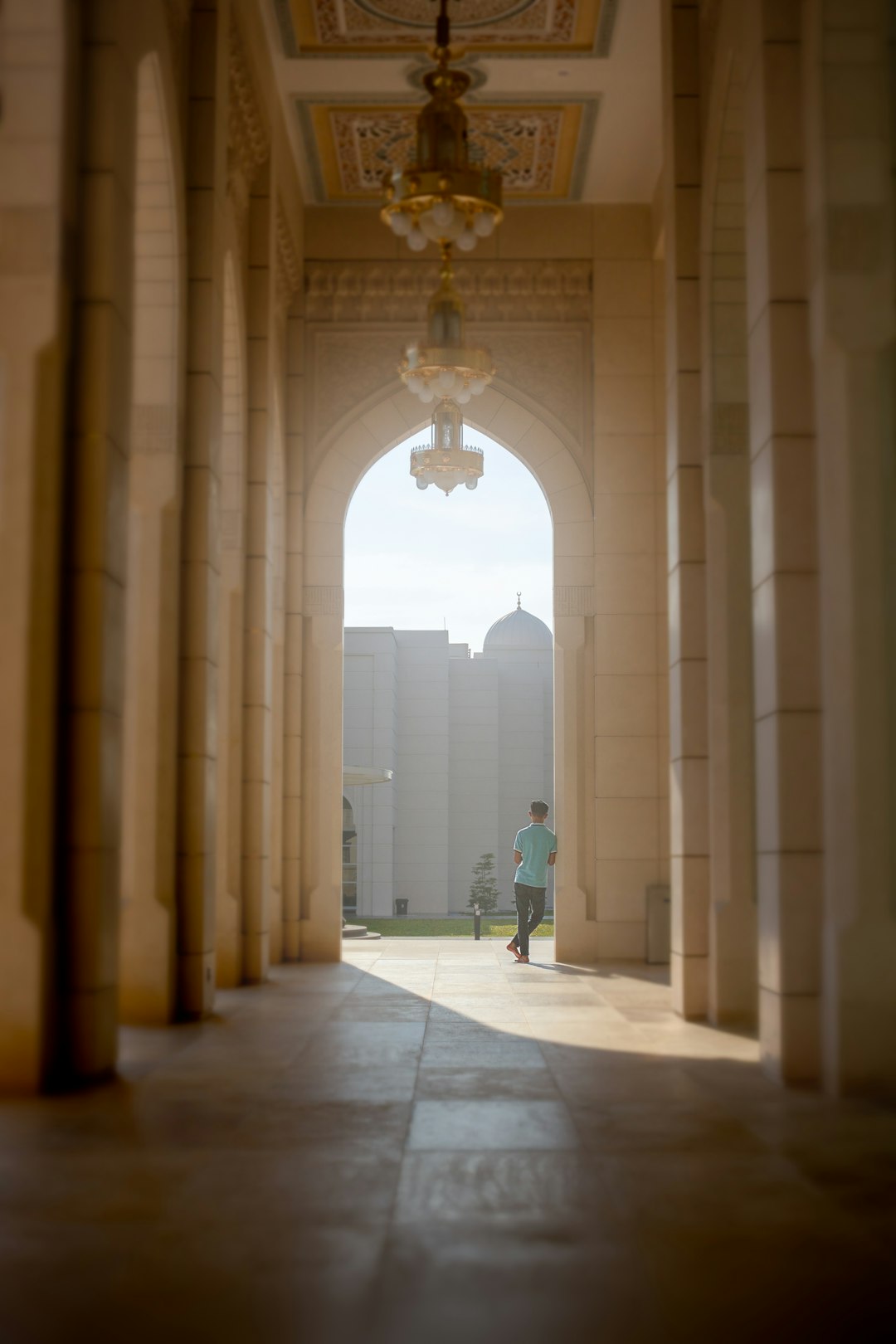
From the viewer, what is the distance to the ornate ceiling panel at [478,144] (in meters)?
9.62

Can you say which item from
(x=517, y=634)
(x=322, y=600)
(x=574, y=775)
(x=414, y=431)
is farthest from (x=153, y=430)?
(x=517, y=634)

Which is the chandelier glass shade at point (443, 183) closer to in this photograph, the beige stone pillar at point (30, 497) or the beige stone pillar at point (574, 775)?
the beige stone pillar at point (30, 497)

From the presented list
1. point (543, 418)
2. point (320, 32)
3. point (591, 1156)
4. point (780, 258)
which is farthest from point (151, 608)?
point (543, 418)

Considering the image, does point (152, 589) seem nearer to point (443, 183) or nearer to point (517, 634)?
point (443, 183)

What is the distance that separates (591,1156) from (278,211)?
7.53 meters

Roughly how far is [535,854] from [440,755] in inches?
1068

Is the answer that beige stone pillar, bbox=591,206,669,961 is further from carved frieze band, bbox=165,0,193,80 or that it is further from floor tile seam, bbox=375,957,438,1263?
floor tile seam, bbox=375,957,438,1263

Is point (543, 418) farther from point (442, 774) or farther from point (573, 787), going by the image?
point (442, 774)

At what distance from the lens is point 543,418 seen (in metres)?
10.8

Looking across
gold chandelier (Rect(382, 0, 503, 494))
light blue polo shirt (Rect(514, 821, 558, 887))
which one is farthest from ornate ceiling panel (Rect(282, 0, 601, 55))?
light blue polo shirt (Rect(514, 821, 558, 887))

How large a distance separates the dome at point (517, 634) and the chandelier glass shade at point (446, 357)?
31396 millimetres

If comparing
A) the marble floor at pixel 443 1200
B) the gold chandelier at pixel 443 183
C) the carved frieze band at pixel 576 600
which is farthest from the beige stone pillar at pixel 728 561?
the carved frieze band at pixel 576 600

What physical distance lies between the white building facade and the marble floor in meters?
27.9

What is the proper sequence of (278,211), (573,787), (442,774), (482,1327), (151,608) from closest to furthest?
(482,1327) → (151,608) → (278,211) → (573,787) → (442,774)
